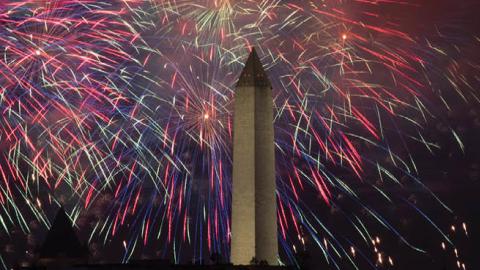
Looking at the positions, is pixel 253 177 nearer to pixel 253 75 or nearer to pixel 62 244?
pixel 253 75

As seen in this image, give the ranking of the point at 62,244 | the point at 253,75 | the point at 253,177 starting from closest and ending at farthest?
1. the point at 253,177
2. the point at 253,75
3. the point at 62,244

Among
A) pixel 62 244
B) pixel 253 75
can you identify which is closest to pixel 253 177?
pixel 253 75

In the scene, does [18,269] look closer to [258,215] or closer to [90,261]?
[90,261]

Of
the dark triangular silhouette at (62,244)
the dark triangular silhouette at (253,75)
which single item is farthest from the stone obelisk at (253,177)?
the dark triangular silhouette at (62,244)

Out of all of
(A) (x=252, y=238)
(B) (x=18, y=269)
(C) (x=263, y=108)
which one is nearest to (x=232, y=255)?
(A) (x=252, y=238)

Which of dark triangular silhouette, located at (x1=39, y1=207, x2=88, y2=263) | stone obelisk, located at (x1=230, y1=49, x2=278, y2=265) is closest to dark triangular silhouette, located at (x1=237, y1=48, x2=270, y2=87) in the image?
stone obelisk, located at (x1=230, y1=49, x2=278, y2=265)

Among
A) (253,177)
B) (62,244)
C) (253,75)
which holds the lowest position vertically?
(62,244)
